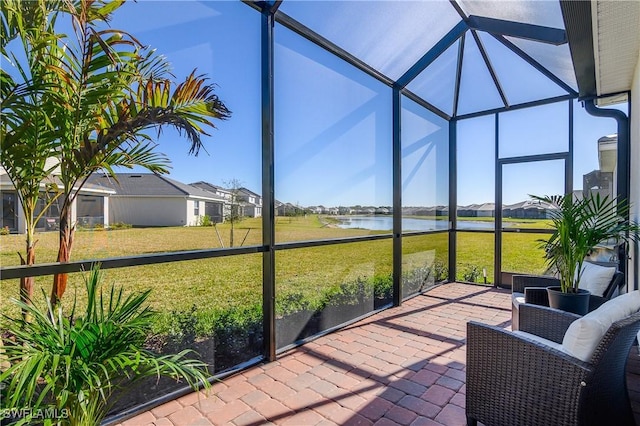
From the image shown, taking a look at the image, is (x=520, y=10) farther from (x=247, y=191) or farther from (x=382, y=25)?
(x=247, y=191)

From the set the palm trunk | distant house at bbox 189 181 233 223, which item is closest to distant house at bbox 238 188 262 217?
distant house at bbox 189 181 233 223

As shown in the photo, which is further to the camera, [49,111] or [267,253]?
[267,253]

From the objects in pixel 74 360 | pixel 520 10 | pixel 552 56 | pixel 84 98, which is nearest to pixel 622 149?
pixel 552 56

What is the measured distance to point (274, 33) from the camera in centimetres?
311

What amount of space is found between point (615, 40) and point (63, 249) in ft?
14.7

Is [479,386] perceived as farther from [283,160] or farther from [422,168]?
[422,168]

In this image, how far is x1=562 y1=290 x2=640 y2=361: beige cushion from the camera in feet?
5.24

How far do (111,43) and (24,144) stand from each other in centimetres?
72

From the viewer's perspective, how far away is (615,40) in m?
2.91

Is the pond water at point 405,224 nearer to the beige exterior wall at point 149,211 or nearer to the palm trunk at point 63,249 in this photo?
the beige exterior wall at point 149,211

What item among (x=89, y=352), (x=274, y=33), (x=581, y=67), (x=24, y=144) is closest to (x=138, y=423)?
(x=89, y=352)

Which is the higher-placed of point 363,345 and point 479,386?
point 479,386

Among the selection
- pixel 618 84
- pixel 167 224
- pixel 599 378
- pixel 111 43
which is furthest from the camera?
pixel 618 84

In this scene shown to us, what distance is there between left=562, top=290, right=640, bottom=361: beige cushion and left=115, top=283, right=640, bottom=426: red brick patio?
0.95 meters
